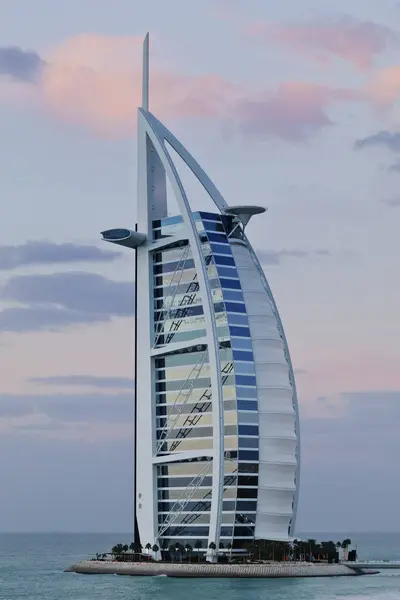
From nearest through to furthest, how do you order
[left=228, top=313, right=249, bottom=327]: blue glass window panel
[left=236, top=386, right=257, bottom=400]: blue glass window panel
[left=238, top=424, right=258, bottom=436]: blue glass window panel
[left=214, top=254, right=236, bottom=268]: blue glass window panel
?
[left=238, top=424, right=258, bottom=436]: blue glass window panel, [left=236, top=386, right=257, bottom=400]: blue glass window panel, [left=228, top=313, right=249, bottom=327]: blue glass window panel, [left=214, top=254, right=236, bottom=268]: blue glass window panel

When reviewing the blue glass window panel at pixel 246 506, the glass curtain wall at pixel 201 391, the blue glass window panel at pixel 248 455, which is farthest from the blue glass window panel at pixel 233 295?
the blue glass window panel at pixel 246 506

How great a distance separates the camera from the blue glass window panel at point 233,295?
118m

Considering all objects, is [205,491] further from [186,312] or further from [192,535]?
[186,312]

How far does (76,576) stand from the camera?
396 feet

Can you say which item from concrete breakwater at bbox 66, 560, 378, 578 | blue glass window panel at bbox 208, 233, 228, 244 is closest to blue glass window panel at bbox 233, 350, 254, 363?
blue glass window panel at bbox 208, 233, 228, 244

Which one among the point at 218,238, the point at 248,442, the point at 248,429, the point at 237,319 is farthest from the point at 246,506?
the point at 218,238

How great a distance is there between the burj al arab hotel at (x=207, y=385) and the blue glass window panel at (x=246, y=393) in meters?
0.10

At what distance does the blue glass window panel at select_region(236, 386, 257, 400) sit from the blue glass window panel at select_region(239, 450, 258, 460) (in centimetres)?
440

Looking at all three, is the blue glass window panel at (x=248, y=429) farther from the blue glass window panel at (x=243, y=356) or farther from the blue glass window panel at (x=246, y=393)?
the blue glass window panel at (x=243, y=356)

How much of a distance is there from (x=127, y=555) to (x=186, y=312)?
2098 cm

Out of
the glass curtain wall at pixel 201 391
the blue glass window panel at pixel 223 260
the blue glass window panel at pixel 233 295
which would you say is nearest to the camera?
the glass curtain wall at pixel 201 391

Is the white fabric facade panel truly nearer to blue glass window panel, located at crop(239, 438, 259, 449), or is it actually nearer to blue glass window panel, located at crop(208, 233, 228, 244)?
blue glass window panel, located at crop(239, 438, 259, 449)

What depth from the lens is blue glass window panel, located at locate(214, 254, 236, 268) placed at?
391 feet

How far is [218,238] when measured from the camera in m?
121
